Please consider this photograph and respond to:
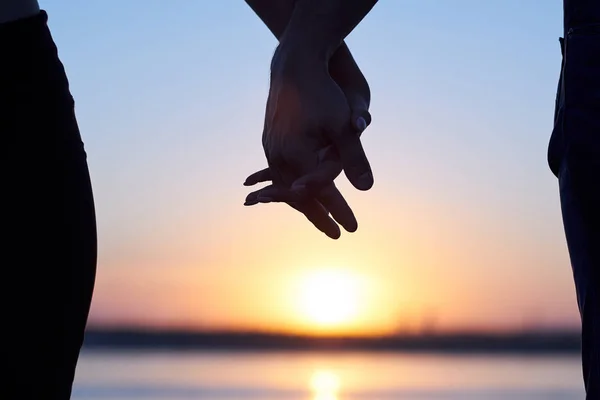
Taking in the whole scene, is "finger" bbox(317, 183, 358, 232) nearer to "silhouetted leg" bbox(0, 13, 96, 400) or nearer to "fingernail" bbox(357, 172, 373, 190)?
"fingernail" bbox(357, 172, 373, 190)

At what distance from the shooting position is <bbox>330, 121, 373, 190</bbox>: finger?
93.3 inches

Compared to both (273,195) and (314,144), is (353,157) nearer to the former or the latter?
(314,144)

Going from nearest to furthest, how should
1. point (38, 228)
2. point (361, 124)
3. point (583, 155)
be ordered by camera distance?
1. point (38, 228)
2. point (583, 155)
3. point (361, 124)

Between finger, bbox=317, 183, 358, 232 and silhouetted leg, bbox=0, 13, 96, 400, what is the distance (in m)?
0.65

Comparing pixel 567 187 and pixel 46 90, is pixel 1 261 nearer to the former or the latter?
pixel 46 90

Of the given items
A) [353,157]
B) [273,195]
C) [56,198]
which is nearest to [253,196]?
[273,195]

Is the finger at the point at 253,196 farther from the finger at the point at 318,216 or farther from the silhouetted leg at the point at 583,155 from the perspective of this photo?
the silhouetted leg at the point at 583,155

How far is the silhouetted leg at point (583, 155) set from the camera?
2.00 metres

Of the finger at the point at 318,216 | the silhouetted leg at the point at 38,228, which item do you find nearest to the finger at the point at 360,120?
the finger at the point at 318,216

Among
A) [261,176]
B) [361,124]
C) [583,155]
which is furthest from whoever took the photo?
[261,176]

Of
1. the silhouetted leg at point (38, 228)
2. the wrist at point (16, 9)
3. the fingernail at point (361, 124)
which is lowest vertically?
the silhouetted leg at point (38, 228)

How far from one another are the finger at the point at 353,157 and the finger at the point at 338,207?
5cm

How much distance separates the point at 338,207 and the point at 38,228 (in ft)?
2.60

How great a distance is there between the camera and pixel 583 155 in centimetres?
200
